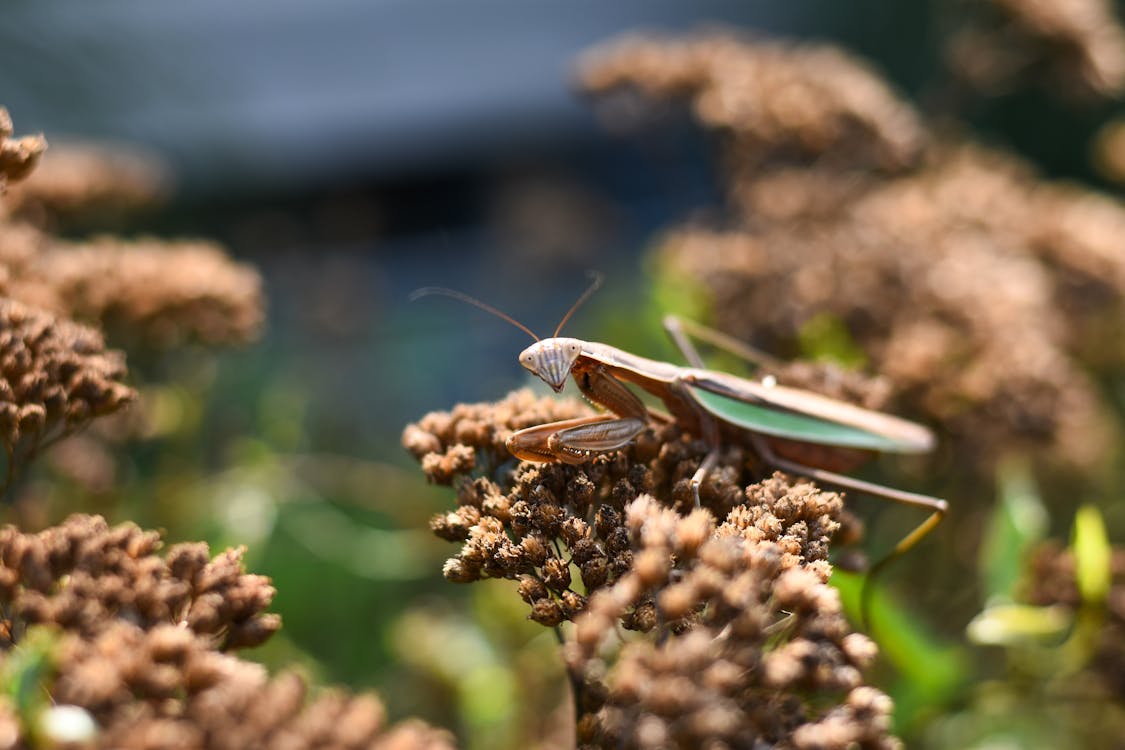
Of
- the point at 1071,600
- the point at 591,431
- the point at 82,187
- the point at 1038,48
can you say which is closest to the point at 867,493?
the point at 1071,600

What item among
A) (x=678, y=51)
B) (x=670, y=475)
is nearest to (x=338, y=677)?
(x=670, y=475)

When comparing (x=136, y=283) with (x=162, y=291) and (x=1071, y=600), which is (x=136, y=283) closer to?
Answer: (x=162, y=291)

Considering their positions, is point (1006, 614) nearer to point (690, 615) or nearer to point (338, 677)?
point (690, 615)

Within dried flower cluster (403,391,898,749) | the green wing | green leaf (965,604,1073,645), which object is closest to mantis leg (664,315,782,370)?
the green wing

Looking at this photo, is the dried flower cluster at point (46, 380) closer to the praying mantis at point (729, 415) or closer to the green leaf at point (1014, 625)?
the praying mantis at point (729, 415)

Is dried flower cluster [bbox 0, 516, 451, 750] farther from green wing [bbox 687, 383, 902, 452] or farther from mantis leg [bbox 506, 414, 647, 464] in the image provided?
green wing [bbox 687, 383, 902, 452]

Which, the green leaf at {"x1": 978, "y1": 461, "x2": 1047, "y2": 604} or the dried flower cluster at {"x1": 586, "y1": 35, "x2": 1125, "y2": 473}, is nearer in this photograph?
the green leaf at {"x1": 978, "y1": 461, "x2": 1047, "y2": 604}

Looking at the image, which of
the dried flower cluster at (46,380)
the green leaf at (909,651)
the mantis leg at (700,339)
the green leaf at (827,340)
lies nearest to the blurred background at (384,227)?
the green leaf at (909,651)

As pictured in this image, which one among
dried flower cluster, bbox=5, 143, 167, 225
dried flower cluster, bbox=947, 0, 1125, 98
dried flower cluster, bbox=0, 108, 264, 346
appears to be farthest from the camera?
dried flower cluster, bbox=947, 0, 1125, 98
